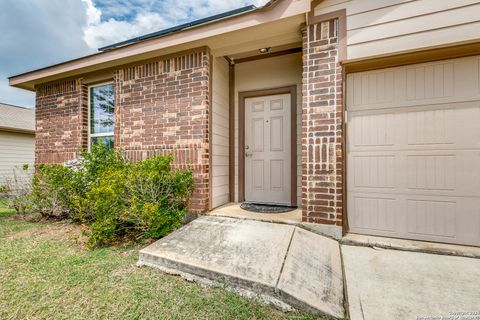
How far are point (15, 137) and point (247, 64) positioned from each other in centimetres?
1063

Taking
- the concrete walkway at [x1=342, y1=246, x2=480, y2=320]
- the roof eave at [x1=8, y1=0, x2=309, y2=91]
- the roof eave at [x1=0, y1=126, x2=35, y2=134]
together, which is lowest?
the concrete walkway at [x1=342, y1=246, x2=480, y2=320]

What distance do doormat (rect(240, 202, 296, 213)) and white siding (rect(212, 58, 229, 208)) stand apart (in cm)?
49

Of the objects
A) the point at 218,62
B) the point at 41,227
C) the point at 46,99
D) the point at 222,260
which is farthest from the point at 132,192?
the point at 46,99

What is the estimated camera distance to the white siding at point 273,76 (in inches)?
149

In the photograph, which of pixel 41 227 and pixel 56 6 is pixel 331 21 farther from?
pixel 56 6

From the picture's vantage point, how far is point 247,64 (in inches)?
164

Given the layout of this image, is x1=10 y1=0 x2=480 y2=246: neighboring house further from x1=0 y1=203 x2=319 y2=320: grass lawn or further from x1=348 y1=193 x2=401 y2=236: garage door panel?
x1=0 y1=203 x2=319 y2=320: grass lawn

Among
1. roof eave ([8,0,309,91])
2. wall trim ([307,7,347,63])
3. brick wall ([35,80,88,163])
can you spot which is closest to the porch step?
wall trim ([307,7,347,63])

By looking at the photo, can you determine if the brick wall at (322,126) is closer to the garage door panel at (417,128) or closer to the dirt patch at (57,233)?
the garage door panel at (417,128)

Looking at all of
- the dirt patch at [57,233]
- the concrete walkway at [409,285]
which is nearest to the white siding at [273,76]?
the concrete walkway at [409,285]

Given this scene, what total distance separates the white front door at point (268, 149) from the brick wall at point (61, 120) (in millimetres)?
3642

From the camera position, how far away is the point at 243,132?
4207 millimetres

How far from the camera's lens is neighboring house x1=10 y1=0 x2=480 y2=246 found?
2520 mm

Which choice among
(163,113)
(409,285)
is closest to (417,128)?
(409,285)
